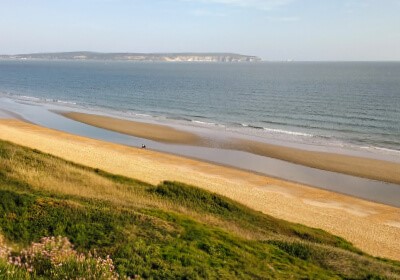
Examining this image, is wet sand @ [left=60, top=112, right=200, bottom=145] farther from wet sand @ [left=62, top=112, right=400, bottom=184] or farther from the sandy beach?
the sandy beach

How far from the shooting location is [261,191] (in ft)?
91.8

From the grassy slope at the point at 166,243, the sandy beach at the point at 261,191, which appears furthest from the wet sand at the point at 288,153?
the grassy slope at the point at 166,243

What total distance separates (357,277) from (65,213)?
761 centimetres

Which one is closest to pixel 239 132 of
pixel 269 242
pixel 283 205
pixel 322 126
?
pixel 322 126

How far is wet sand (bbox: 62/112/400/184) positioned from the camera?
111 feet

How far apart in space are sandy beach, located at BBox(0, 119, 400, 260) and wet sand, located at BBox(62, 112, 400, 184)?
6112 mm

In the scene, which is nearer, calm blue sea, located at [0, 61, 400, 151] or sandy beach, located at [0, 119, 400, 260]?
sandy beach, located at [0, 119, 400, 260]

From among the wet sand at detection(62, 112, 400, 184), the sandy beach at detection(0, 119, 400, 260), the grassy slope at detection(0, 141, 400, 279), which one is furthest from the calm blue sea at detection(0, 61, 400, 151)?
the grassy slope at detection(0, 141, 400, 279)

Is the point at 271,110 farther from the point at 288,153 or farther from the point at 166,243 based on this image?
the point at 166,243

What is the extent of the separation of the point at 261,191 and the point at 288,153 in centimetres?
1257

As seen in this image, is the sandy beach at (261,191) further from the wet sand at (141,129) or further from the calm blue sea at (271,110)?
the calm blue sea at (271,110)

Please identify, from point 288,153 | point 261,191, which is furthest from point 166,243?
point 288,153

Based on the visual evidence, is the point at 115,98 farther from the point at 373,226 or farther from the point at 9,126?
the point at 373,226

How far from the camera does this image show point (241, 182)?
30031 millimetres
